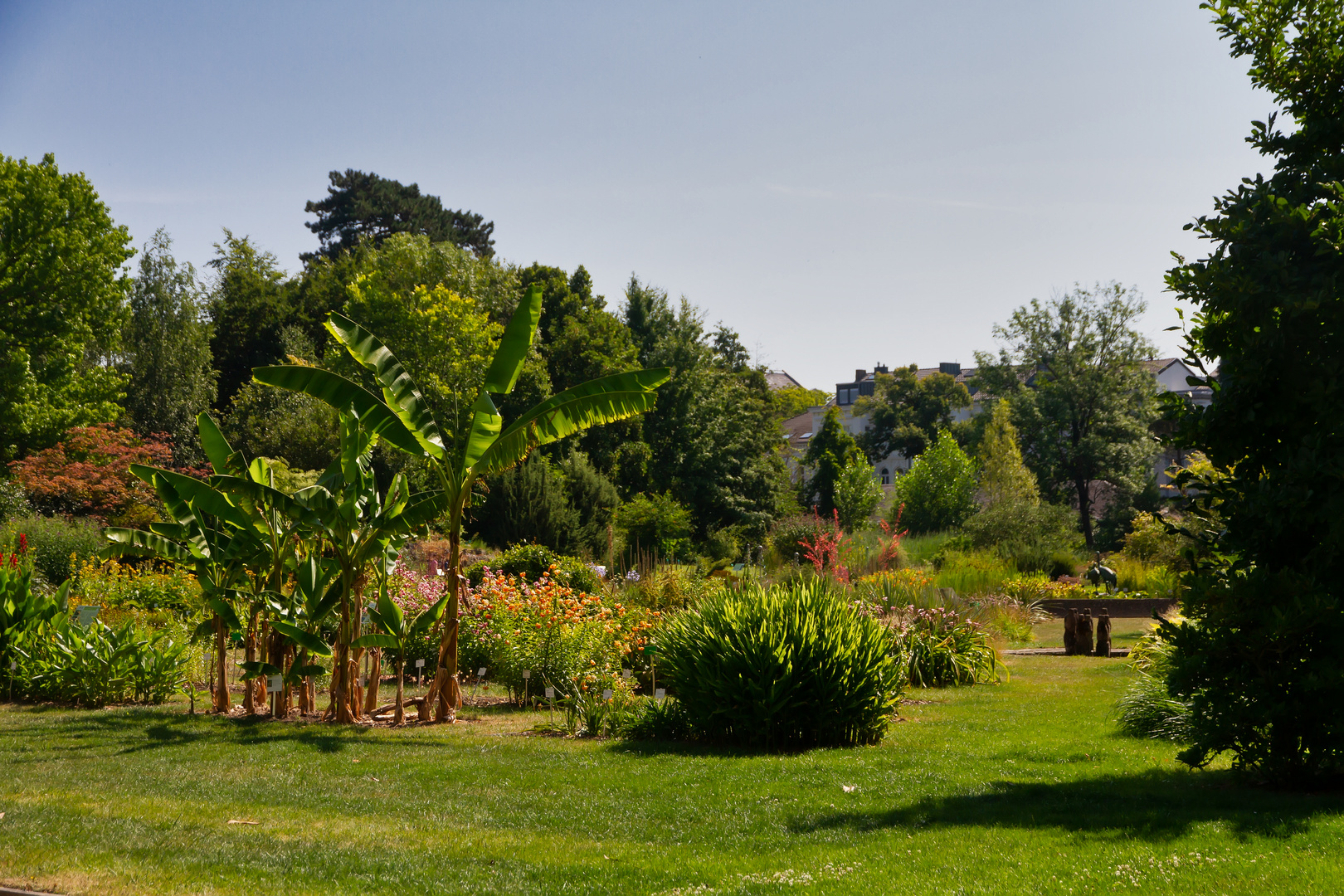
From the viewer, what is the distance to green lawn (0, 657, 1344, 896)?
464 cm

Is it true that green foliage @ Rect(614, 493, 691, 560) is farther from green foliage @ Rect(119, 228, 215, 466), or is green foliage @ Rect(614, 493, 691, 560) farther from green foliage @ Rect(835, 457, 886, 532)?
green foliage @ Rect(119, 228, 215, 466)

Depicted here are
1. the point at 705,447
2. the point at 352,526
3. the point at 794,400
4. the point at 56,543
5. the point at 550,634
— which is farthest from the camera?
the point at 794,400

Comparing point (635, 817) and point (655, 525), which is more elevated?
point (655, 525)

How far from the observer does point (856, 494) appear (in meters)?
40.5

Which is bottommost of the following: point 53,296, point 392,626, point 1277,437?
point 392,626

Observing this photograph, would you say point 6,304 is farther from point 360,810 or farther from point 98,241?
point 360,810

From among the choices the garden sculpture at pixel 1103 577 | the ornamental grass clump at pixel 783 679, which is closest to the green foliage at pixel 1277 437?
the ornamental grass clump at pixel 783 679

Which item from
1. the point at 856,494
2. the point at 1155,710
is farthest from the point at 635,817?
the point at 856,494

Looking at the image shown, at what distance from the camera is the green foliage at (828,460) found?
47000 mm

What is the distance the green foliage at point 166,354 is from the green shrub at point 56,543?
11.8m

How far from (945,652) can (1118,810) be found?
278 inches

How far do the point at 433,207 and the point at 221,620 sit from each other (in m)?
50.4

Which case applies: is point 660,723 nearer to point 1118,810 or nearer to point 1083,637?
point 1118,810

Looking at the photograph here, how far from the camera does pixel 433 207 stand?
57.2 metres
